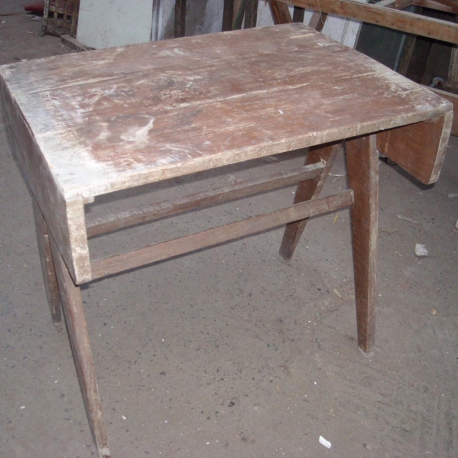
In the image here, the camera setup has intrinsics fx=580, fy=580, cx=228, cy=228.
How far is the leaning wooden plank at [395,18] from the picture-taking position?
2.35 metres

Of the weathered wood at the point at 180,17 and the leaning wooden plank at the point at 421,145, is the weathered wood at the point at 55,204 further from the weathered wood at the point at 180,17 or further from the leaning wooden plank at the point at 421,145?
the weathered wood at the point at 180,17

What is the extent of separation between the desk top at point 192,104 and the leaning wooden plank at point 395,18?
713 millimetres

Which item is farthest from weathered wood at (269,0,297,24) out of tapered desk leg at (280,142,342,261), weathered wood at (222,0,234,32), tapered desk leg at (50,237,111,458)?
tapered desk leg at (50,237,111,458)

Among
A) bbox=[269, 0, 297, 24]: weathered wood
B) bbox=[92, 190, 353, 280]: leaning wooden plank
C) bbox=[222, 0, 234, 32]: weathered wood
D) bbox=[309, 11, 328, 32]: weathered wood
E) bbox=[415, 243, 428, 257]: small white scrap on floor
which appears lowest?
bbox=[415, 243, 428, 257]: small white scrap on floor

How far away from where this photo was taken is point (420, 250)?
2.70 m

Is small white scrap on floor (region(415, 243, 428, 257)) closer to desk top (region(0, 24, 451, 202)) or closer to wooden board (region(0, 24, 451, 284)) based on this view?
wooden board (region(0, 24, 451, 284))

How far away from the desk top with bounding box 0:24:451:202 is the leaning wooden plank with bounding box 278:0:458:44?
2.34ft

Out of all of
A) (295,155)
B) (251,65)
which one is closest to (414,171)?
(251,65)

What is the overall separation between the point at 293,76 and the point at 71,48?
317 cm

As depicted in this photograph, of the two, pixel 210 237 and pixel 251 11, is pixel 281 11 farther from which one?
pixel 210 237

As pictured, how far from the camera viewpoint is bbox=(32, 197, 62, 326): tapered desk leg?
180cm

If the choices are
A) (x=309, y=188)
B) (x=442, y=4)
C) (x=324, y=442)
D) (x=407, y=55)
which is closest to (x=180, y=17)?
(x=407, y=55)

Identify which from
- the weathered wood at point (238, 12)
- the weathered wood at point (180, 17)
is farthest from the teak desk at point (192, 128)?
the weathered wood at point (238, 12)

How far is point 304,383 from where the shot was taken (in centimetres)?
205
